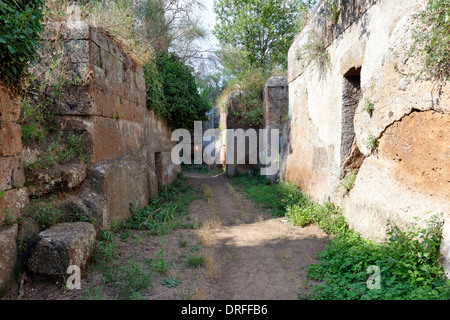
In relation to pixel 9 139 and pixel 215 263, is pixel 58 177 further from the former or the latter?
pixel 215 263

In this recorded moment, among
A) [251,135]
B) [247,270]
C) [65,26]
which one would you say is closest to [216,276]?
[247,270]

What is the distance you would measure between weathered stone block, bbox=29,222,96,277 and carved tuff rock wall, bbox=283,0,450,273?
3232 millimetres

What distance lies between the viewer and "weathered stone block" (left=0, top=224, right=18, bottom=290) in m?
2.49

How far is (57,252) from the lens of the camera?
2721 millimetres

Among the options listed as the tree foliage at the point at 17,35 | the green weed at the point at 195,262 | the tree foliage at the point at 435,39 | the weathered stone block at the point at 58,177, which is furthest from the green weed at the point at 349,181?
the tree foliage at the point at 17,35

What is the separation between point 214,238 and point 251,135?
7.23 metres

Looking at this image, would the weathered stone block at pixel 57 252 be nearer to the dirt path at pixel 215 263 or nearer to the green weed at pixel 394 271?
the dirt path at pixel 215 263

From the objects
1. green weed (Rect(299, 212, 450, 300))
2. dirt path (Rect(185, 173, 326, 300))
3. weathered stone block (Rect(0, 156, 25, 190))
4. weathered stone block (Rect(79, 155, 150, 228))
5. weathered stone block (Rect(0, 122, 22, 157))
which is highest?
weathered stone block (Rect(0, 122, 22, 157))

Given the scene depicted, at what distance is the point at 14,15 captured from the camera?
2.62 m

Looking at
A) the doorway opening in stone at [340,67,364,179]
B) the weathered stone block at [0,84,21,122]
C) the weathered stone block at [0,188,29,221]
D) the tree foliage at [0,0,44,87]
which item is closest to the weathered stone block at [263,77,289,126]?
the doorway opening in stone at [340,67,364,179]

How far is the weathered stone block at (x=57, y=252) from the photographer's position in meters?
2.70

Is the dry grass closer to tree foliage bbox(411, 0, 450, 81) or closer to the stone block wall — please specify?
the stone block wall

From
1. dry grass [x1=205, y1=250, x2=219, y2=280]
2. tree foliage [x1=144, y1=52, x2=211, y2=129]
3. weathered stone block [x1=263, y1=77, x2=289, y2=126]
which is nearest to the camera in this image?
dry grass [x1=205, y1=250, x2=219, y2=280]

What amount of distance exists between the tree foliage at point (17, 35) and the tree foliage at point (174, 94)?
4.54 meters
